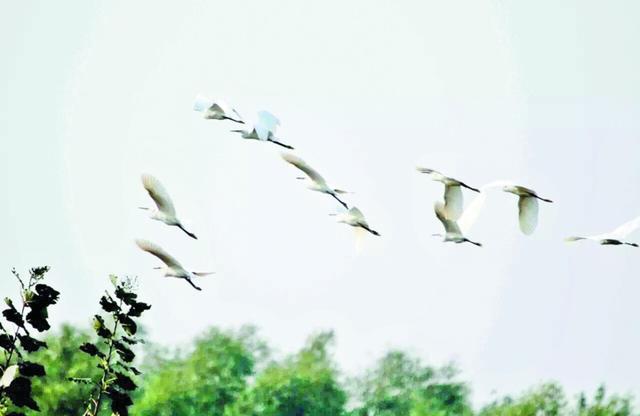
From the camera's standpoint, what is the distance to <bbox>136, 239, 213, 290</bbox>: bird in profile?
55.6ft

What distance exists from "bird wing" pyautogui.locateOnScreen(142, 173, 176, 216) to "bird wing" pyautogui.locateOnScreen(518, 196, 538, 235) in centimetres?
356

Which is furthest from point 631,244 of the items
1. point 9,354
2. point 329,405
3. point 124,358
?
point 329,405

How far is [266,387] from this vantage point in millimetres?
64250

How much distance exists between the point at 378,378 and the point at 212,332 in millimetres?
7063

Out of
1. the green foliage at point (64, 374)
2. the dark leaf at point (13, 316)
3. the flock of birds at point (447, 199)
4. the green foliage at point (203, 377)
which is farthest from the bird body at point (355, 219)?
the green foliage at point (203, 377)

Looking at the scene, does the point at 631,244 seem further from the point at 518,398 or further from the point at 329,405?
the point at 329,405

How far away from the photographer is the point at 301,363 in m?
69.7

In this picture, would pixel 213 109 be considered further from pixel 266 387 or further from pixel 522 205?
pixel 266 387

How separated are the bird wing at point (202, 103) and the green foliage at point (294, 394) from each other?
43.1 m

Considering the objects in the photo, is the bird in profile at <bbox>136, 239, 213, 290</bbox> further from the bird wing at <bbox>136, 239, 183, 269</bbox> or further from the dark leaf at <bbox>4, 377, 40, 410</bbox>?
the dark leaf at <bbox>4, 377, 40, 410</bbox>

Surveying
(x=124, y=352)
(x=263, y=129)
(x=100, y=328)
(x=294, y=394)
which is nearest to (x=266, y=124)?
(x=263, y=129)

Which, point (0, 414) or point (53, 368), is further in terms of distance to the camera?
point (53, 368)

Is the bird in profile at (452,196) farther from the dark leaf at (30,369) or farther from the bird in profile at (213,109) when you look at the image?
the dark leaf at (30,369)

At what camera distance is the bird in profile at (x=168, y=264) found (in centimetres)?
1695
